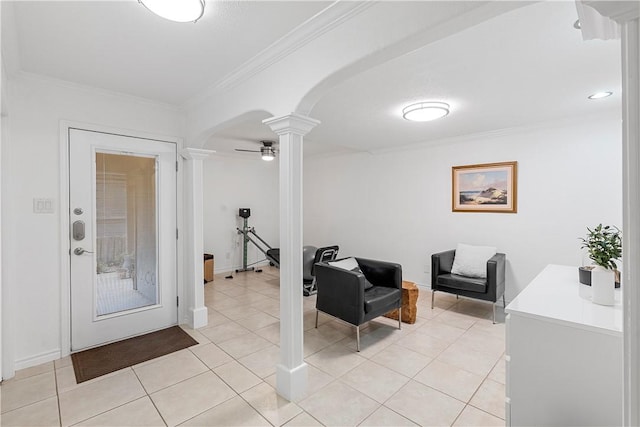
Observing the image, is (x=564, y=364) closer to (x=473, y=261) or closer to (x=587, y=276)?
(x=587, y=276)

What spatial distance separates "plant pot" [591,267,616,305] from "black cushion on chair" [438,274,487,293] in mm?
2006

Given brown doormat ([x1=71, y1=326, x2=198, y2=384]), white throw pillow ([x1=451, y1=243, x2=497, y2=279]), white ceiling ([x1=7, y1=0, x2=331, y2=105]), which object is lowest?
brown doormat ([x1=71, y1=326, x2=198, y2=384])

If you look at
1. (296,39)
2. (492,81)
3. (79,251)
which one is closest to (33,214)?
(79,251)

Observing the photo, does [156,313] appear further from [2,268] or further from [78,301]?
[2,268]

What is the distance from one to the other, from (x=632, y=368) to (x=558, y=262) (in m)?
3.67

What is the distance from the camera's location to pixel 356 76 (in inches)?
95.1

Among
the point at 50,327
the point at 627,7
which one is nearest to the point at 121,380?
the point at 50,327

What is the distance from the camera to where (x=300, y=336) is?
7.11 feet

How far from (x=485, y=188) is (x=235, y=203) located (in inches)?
184

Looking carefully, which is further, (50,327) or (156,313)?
(156,313)

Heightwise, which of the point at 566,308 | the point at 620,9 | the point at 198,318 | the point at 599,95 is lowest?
the point at 198,318

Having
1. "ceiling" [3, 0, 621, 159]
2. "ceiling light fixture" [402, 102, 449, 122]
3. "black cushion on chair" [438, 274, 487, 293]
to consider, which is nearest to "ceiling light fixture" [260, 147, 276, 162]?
"ceiling" [3, 0, 621, 159]

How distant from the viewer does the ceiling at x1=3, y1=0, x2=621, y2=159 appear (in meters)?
1.68

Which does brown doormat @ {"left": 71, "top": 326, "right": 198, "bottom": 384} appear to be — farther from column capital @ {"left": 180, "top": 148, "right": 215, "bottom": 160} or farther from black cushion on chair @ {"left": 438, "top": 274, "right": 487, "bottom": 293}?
black cushion on chair @ {"left": 438, "top": 274, "right": 487, "bottom": 293}
